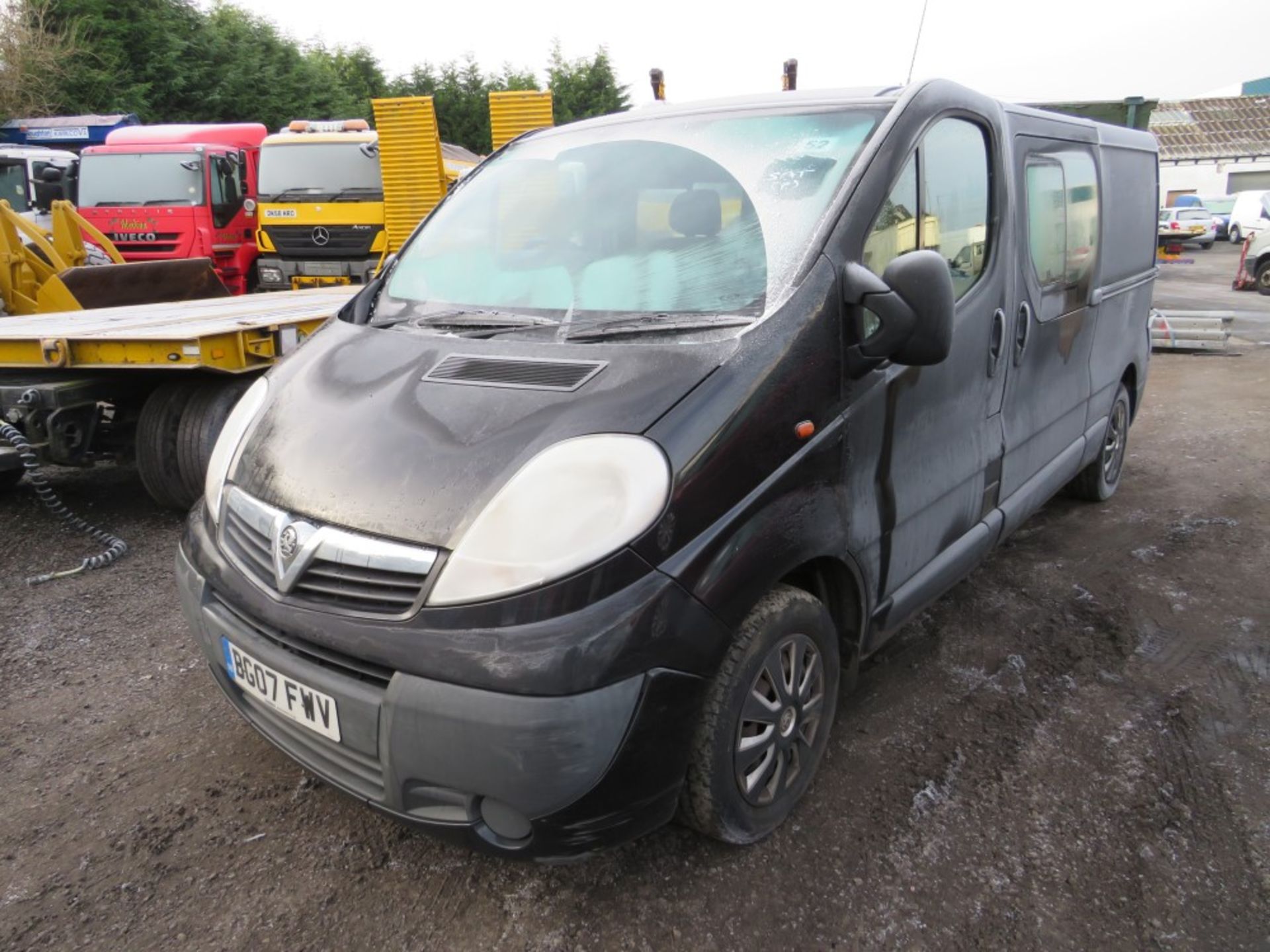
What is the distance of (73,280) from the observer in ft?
24.8

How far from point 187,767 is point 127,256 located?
12220 mm

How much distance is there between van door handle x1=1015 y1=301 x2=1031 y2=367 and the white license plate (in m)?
2.59

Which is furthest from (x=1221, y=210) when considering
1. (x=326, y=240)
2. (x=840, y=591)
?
(x=840, y=591)

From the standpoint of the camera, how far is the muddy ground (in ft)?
6.82

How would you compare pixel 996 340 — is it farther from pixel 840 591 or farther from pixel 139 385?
pixel 139 385

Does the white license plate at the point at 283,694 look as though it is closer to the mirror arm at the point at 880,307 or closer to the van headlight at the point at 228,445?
the van headlight at the point at 228,445

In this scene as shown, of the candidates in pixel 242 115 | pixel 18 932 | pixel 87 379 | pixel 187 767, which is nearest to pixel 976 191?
pixel 187 767

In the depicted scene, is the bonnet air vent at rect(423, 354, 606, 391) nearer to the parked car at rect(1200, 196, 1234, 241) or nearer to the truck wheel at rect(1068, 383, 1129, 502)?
the truck wheel at rect(1068, 383, 1129, 502)

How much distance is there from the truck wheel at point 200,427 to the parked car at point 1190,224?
31.3m

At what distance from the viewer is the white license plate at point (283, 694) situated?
6.36 feet

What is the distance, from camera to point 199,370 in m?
4.95

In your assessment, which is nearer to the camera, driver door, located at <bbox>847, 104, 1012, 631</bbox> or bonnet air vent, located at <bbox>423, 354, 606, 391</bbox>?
bonnet air vent, located at <bbox>423, 354, 606, 391</bbox>

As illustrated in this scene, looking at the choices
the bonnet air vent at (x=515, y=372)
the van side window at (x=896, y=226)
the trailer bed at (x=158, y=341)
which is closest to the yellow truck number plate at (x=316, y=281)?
the trailer bed at (x=158, y=341)

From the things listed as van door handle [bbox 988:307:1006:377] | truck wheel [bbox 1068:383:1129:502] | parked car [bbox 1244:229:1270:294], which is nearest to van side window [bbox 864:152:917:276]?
van door handle [bbox 988:307:1006:377]
